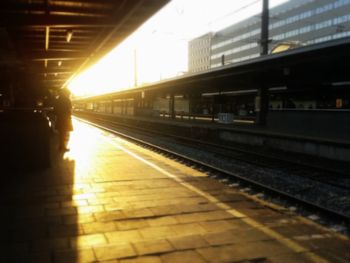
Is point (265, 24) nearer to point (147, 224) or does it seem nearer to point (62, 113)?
point (62, 113)

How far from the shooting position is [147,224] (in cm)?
531

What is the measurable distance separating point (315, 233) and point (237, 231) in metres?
1.00

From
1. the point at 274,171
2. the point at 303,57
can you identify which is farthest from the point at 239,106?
the point at 274,171

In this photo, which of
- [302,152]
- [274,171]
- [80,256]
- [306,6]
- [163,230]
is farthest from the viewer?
[306,6]

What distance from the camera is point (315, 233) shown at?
17.0ft

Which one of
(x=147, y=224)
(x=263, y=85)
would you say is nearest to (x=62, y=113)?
(x=147, y=224)

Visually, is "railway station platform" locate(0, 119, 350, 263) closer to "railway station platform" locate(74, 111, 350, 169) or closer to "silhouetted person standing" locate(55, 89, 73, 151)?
"silhouetted person standing" locate(55, 89, 73, 151)

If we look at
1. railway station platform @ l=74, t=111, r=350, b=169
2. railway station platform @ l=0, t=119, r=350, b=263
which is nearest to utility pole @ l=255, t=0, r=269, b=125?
railway station platform @ l=74, t=111, r=350, b=169

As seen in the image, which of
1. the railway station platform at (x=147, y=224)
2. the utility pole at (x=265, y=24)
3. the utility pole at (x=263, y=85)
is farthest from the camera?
the utility pole at (x=263, y=85)

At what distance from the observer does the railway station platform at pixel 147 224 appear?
4.30m

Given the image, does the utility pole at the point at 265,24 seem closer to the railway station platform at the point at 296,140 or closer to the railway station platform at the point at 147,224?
the railway station platform at the point at 296,140

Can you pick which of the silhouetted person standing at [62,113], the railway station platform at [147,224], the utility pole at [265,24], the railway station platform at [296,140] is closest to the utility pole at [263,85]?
the utility pole at [265,24]

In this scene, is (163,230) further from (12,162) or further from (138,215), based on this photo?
(12,162)

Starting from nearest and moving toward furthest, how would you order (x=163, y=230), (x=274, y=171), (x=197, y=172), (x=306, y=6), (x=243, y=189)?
(x=163, y=230), (x=243, y=189), (x=197, y=172), (x=274, y=171), (x=306, y=6)
